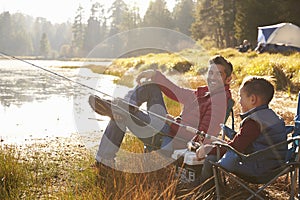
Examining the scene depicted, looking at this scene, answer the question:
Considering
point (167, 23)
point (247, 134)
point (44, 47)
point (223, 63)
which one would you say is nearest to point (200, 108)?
point (223, 63)

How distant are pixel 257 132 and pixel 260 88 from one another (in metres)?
0.31

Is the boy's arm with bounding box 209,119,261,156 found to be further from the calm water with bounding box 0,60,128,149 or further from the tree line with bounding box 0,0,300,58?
the tree line with bounding box 0,0,300,58

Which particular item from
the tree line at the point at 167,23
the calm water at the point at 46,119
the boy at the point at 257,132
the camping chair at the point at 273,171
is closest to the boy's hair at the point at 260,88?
the boy at the point at 257,132

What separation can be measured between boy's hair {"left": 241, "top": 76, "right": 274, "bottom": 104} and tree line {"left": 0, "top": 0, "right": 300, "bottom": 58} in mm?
22921

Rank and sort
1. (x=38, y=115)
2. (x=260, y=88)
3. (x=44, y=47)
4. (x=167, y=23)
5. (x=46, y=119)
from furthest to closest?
(x=44, y=47) → (x=167, y=23) → (x=38, y=115) → (x=46, y=119) → (x=260, y=88)

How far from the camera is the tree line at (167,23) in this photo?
86.9ft

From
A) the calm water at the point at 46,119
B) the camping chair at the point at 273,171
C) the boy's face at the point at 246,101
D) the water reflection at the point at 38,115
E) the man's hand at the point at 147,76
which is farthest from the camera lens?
the water reflection at the point at 38,115

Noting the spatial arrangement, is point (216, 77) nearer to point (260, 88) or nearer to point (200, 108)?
point (200, 108)

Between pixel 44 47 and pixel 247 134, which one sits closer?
pixel 247 134

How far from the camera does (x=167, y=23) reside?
5616 centimetres

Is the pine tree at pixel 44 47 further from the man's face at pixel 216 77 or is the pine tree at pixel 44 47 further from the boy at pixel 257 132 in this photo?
the boy at pixel 257 132

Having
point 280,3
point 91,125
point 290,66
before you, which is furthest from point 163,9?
point 91,125

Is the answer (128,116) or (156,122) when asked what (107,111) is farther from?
(156,122)

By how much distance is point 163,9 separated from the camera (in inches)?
2248
